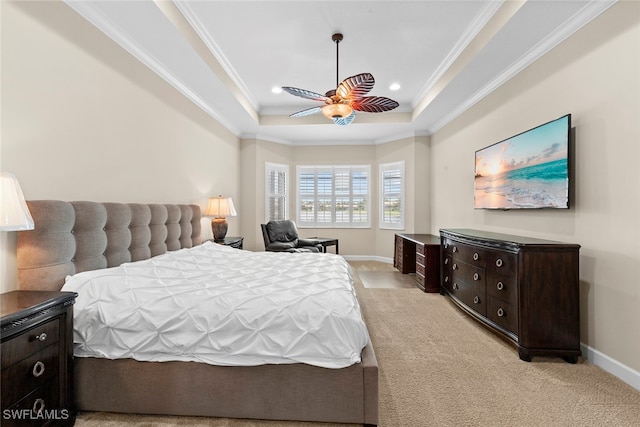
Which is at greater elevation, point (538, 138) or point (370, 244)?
point (538, 138)

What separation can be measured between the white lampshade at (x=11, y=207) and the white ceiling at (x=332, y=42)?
1.63 metres

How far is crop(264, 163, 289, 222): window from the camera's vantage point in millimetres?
6227

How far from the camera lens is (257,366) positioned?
160 centimetres

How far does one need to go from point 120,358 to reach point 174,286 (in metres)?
0.46

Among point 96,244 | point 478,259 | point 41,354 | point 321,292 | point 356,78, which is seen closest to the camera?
point 41,354

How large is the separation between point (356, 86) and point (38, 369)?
292 cm

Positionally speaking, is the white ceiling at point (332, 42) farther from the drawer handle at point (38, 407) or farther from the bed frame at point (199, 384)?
the drawer handle at point (38, 407)

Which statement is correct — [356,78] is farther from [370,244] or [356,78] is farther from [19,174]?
[370,244]

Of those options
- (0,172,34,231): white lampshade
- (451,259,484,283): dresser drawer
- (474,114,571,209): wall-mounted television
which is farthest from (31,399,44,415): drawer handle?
(474,114,571,209): wall-mounted television

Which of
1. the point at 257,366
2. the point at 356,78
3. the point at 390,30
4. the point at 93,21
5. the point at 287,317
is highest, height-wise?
the point at 390,30

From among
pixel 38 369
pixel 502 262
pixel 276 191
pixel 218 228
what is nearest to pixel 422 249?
pixel 502 262

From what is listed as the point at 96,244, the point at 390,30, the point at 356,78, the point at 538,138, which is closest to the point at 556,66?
the point at 538,138

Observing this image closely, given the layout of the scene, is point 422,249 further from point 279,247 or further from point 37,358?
point 37,358

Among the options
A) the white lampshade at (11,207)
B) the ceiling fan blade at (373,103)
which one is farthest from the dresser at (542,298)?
the white lampshade at (11,207)
